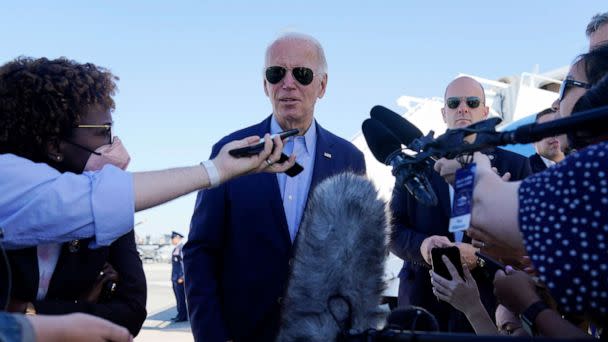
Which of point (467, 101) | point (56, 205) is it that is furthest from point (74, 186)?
point (467, 101)

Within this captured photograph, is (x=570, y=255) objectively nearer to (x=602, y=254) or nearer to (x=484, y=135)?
(x=602, y=254)

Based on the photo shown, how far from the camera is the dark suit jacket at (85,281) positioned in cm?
209

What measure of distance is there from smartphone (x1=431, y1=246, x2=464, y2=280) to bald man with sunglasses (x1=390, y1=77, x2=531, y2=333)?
0.50m

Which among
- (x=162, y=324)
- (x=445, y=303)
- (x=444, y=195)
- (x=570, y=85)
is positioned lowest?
(x=162, y=324)

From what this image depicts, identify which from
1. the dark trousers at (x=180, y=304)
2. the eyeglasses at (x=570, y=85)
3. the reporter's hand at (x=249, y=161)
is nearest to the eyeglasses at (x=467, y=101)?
the eyeglasses at (x=570, y=85)

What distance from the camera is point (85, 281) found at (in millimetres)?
2287

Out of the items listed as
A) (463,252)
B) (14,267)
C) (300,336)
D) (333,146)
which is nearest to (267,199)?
(333,146)

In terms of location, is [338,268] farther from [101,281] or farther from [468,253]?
[468,253]

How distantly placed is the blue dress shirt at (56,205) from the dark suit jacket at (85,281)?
6.0 inches

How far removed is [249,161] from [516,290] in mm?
1096

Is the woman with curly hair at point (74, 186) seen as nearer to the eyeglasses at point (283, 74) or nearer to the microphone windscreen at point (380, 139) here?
the microphone windscreen at point (380, 139)

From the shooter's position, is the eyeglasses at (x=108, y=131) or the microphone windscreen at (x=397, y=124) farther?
the eyeglasses at (x=108, y=131)

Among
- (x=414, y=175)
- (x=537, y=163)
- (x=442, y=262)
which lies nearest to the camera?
(x=414, y=175)

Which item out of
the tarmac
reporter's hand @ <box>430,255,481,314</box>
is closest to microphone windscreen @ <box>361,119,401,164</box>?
reporter's hand @ <box>430,255,481,314</box>
